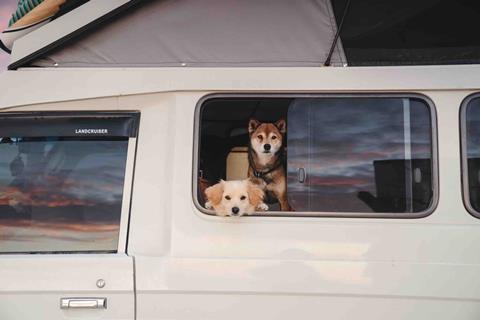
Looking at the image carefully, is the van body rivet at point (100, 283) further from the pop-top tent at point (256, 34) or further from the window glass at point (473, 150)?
the window glass at point (473, 150)

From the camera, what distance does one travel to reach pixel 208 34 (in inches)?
124

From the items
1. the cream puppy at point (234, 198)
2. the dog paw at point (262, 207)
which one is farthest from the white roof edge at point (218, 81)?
the dog paw at point (262, 207)

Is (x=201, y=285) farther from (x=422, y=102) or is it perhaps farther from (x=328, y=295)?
(x=422, y=102)

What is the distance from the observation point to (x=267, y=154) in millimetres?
3363

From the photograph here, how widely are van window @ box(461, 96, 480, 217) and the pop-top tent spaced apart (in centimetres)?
28

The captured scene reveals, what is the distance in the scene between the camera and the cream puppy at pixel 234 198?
9.91ft

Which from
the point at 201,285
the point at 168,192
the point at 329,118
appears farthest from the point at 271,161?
the point at 201,285

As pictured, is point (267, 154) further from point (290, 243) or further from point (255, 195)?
point (290, 243)

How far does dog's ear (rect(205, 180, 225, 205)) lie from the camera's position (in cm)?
306

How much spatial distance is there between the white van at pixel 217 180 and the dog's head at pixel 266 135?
8 centimetres

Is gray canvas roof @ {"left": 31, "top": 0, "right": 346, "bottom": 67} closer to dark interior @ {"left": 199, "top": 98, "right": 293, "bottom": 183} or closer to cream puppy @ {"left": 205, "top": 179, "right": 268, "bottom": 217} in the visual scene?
dark interior @ {"left": 199, "top": 98, "right": 293, "bottom": 183}

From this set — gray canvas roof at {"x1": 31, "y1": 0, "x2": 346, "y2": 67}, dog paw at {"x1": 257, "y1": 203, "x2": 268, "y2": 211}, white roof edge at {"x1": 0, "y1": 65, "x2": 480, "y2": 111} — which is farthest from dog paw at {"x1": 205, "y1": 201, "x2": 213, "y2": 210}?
gray canvas roof at {"x1": 31, "y1": 0, "x2": 346, "y2": 67}

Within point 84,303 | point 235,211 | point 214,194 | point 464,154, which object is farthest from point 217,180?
point 464,154

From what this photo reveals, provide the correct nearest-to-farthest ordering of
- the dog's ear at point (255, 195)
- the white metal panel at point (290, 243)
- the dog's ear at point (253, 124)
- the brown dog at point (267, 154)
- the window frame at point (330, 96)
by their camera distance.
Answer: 1. the white metal panel at point (290, 243)
2. the window frame at point (330, 96)
3. the dog's ear at point (255, 195)
4. the brown dog at point (267, 154)
5. the dog's ear at point (253, 124)
